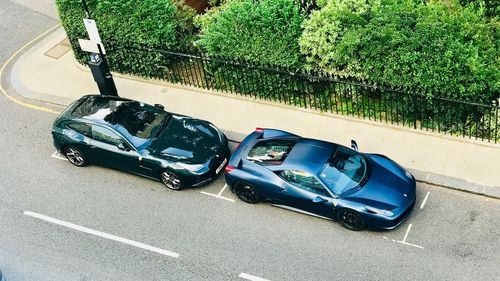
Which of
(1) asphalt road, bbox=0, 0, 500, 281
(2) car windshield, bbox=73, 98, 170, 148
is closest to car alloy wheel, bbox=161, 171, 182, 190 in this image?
(1) asphalt road, bbox=0, 0, 500, 281

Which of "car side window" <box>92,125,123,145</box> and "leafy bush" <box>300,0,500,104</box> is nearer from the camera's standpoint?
"car side window" <box>92,125,123,145</box>

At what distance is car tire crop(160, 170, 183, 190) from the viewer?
569 inches

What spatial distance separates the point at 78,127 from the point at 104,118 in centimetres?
66

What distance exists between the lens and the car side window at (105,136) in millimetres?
14852

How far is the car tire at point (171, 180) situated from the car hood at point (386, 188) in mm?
3946

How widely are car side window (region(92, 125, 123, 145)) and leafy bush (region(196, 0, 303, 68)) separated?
4087mm

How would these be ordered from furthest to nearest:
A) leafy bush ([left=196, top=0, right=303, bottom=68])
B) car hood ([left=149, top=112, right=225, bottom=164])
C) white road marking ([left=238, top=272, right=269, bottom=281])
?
leafy bush ([left=196, top=0, right=303, bottom=68]) → car hood ([left=149, top=112, right=225, bottom=164]) → white road marking ([left=238, top=272, right=269, bottom=281])

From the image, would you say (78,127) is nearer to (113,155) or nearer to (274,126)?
(113,155)

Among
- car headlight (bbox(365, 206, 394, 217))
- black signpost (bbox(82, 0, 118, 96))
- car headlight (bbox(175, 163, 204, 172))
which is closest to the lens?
car headlight (bbox(365, 206, 394, 217))

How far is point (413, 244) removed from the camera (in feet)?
42.1

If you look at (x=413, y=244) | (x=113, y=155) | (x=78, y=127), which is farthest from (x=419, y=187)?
(x=78, y=127)

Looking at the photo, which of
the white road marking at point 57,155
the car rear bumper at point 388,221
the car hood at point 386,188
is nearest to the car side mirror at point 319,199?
the car hood at point 386,188

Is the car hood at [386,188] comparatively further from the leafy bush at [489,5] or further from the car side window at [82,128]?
the car side window at [82,128]

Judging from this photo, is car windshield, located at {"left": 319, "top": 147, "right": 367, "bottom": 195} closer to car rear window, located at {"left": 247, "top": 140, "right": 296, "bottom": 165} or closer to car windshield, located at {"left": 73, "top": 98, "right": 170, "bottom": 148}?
car rear window, located at {"left": 247, "top": 140, "right": 296, "bottom": 165}
